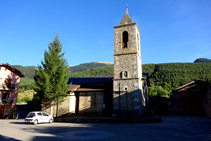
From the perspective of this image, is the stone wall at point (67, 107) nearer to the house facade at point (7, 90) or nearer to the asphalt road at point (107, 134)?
the house facade at point (7, 90)

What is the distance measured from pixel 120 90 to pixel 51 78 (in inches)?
394

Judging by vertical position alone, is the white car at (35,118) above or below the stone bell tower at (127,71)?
below

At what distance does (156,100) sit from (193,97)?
691cm

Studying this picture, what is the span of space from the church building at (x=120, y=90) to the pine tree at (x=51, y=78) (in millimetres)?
1587

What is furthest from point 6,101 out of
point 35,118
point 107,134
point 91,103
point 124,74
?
point 107,134

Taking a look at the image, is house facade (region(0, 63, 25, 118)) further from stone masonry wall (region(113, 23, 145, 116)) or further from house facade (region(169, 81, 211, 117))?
A: house facade (region(169, 81, 211, 117))

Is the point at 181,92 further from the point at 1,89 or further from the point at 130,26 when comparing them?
the point at 1,89

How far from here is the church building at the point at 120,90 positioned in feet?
60.9

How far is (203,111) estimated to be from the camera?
2608 cm

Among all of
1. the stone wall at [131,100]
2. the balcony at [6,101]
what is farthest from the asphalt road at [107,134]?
the balcony at [6,101]

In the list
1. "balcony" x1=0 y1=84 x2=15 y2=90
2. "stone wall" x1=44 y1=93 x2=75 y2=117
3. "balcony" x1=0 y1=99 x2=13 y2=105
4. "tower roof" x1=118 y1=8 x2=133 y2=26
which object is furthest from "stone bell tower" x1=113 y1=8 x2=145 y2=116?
"balcony" x1=0 y1=84 x2=15 y2=90

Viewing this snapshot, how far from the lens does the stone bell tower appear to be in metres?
18.3

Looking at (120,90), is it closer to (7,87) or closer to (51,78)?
(51,78)

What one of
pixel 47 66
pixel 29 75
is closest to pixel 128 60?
pixel 47 66
